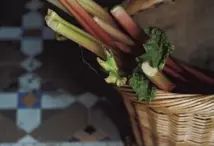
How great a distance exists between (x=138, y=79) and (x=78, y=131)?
0.36 metres

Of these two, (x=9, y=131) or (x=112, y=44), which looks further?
(x=9, y=131)

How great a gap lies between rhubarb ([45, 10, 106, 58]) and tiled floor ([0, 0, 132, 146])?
311mm

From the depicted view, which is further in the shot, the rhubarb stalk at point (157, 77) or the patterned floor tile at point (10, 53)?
the patterned floor tile at point (10, 53)

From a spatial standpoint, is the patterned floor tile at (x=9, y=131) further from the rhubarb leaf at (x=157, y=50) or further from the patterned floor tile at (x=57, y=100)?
the rhubarb leaf at (x=157, y=50)

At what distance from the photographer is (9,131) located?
1.11 metres

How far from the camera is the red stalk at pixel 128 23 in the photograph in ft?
2.71

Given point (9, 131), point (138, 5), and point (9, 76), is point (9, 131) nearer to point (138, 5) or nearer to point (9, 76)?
point (9, 76)

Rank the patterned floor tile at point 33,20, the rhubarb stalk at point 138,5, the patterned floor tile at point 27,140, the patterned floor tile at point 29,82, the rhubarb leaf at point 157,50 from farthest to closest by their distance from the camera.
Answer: the patterned floor tile at point 33,20, the patterned floor tile at point 29,82, the patterned floor tile at point 27,140, the rhubarb stalk at point 138,5, the rhubarb leaf at point 157,50

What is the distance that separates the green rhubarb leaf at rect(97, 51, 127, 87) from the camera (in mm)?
786

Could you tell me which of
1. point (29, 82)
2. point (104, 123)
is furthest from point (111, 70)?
point (29, 82)

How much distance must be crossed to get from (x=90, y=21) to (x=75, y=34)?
0.10ft

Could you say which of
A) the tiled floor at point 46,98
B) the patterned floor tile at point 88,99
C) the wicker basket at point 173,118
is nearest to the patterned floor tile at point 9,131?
the tiled floor at point 46,98

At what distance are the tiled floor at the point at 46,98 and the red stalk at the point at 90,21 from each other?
12.4 inches

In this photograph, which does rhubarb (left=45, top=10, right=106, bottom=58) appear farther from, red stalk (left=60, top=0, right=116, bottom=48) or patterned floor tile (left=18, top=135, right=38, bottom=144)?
patterned floor tile (left=18, top=135, right=38, bottom=144)
